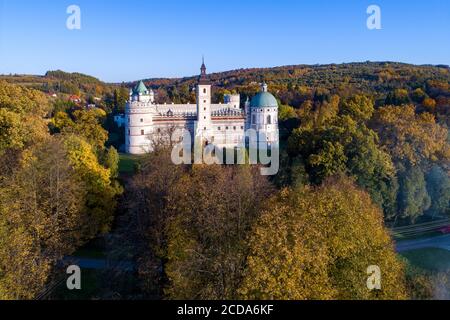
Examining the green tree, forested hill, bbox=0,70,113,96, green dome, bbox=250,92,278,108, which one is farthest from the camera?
forested hill, bbox=0,70,113,96

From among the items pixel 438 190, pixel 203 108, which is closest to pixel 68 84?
pixel 203 108

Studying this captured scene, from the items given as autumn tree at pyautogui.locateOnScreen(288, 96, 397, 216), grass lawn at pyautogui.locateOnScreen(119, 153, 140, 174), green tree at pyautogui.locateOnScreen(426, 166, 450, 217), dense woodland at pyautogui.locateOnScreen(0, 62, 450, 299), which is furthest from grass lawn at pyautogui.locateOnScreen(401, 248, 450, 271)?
grass lawn at pyautogui.locateOnScreen(119, 153, 140, 174)

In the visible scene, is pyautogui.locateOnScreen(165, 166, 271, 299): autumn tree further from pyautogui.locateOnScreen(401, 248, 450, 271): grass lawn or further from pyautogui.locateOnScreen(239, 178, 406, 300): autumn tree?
pyautogui.locateOnScreen(401, 248, 450, 271): grass lawn

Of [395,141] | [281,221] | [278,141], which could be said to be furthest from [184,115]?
[281,221]

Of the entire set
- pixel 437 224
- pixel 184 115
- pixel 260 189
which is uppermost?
pixel 184 115
